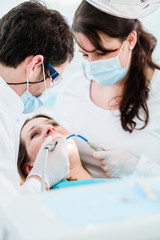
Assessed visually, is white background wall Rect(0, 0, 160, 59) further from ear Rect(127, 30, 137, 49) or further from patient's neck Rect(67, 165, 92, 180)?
patient's neck Rect(67, 165, 92, 180)

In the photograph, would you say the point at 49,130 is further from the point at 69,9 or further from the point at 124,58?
the point at 69,9

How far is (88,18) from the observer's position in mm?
1874

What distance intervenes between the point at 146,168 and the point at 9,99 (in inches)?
39.3

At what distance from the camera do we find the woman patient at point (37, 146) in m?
2.09

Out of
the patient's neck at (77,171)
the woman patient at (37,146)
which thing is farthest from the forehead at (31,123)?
the patient's neck at (77,171)

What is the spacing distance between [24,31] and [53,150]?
31.2 inches

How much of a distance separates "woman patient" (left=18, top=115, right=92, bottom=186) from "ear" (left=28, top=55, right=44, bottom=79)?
760 millimetres

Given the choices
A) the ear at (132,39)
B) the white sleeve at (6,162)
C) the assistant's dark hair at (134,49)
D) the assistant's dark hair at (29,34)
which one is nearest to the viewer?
the white sleeve at (6,162)

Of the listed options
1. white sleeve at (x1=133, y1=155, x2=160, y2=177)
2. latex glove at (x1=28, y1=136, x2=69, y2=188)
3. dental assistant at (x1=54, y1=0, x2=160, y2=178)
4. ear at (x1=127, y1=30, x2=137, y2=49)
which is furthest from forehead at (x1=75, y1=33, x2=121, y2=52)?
white sleeve at (x1=133, y1=155, x2=160, y2=177)

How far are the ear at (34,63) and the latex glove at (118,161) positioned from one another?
0.85 metres

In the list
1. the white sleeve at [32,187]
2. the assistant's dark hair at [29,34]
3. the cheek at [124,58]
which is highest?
the assistant's dark hair at [29,34]

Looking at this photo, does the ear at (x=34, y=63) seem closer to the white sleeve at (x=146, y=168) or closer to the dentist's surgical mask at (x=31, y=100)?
the dentist's surgical mask at (x=31, y=100)

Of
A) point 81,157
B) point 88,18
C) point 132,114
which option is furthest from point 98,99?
point 88,18

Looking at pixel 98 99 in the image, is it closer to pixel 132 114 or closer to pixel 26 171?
pixel 132 114
